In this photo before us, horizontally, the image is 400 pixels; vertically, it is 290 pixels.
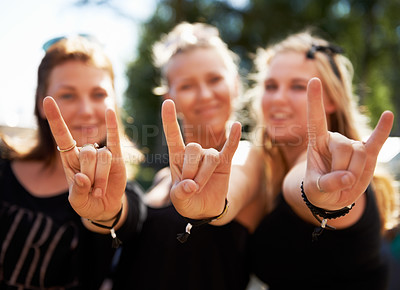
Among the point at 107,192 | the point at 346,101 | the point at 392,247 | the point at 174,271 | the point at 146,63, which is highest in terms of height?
the point at 146,63

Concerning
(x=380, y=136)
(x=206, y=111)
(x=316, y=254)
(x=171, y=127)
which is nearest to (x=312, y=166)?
(x=380, y=136)

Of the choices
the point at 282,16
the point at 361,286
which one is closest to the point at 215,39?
the point at 361,286

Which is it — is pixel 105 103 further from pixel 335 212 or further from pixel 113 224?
pixel 335 212

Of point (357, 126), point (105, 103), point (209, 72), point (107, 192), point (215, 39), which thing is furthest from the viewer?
point (215, 39)

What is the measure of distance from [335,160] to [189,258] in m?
0.99

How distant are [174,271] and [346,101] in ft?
4.69

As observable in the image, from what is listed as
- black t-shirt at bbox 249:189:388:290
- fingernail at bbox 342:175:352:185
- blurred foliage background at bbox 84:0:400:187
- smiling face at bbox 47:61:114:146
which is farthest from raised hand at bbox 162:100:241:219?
blurred foliage background at bbox 84:0:400:187

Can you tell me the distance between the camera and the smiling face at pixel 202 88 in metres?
2.07

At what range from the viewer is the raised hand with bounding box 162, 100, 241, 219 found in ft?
3.47

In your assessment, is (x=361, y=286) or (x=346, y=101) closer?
(x=361, y=286)

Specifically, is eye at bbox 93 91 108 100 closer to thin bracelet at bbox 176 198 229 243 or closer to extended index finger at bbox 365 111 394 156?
thin bracelet at bbox 176 198 229 243

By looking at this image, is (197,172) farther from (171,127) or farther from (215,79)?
(215,79)

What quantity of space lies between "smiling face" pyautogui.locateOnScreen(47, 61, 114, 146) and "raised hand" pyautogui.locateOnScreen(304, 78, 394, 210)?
1169 millimetres

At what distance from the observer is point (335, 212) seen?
3.55ft
